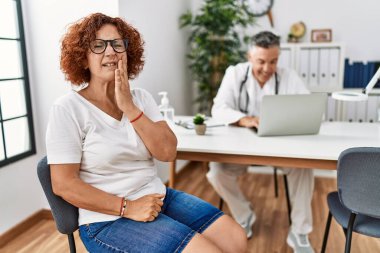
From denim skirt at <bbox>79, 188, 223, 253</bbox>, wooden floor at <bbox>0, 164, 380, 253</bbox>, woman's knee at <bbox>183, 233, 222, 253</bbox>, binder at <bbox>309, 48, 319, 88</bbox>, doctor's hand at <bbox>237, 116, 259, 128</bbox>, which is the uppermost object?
binder at <bbox>309, 48, 319, 88</bbox>

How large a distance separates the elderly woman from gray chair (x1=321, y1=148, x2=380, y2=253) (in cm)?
45

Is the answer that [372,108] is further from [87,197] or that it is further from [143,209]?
[87,197]

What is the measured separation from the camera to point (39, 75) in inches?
98.7

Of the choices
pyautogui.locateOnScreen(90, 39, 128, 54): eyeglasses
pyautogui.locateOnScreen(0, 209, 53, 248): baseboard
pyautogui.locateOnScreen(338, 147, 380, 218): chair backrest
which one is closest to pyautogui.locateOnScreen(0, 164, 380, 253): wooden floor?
pyautogui.locateOnScreen(0, 209, 53, 248): baseboard

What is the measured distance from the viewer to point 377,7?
3596mm

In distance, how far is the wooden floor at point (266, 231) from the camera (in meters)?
2.25

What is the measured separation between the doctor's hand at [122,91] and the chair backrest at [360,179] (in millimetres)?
816

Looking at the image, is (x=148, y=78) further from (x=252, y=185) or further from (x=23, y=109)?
(x=252, y=185)

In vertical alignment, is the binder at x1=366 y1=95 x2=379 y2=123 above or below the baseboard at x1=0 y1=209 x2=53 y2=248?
above

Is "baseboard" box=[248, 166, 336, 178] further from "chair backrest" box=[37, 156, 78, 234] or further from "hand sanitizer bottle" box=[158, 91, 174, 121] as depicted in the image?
"chair backrest" box=[37, 156, 78, 234]

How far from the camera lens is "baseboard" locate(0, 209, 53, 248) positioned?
2312 mm

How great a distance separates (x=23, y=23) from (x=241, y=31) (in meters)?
2.25

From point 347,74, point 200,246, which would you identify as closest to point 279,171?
point 347,74

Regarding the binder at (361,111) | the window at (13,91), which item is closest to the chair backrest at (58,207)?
the window at (13,91)
